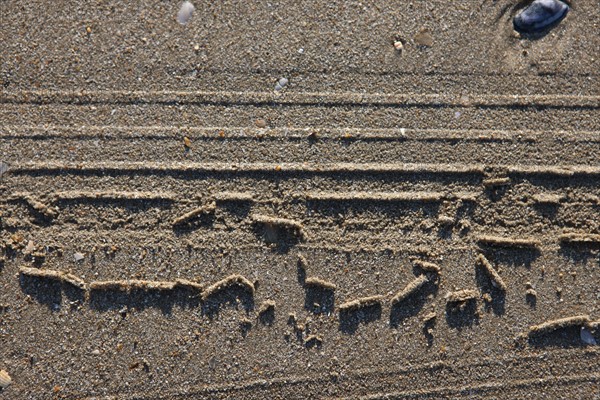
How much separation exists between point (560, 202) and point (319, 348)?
1.54 metres

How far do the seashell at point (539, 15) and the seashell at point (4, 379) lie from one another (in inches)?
132

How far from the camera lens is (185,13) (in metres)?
2.71

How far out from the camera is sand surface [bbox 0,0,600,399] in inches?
104

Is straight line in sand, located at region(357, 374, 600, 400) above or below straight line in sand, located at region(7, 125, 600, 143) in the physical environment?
below

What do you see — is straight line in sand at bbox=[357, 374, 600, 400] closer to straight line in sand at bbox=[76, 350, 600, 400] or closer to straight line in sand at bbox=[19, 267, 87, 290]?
straight line in sand at bbox=[76, 350, 600, 400]

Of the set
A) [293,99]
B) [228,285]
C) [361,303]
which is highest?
[293,99]

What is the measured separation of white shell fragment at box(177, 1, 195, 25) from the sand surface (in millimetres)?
45

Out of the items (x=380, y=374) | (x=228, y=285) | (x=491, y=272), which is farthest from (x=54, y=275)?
(x=491, y=272)

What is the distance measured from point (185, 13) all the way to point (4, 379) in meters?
2.20

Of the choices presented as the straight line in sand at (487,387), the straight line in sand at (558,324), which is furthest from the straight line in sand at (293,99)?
the straight line in sand at (487,387)

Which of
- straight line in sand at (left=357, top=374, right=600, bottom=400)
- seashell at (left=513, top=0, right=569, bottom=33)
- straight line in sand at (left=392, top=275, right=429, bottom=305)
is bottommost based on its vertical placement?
straight line in sand at (left=357, top=374, right=600, bottom=400)

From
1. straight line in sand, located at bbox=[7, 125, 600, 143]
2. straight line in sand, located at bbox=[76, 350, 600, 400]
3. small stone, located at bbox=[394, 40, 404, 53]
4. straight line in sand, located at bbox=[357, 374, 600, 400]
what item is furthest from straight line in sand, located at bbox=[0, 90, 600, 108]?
straight line in sand, located at bbox=[357, 374, 600, 400]

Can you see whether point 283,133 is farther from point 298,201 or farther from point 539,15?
point 539,15

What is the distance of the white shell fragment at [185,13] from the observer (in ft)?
8.87
